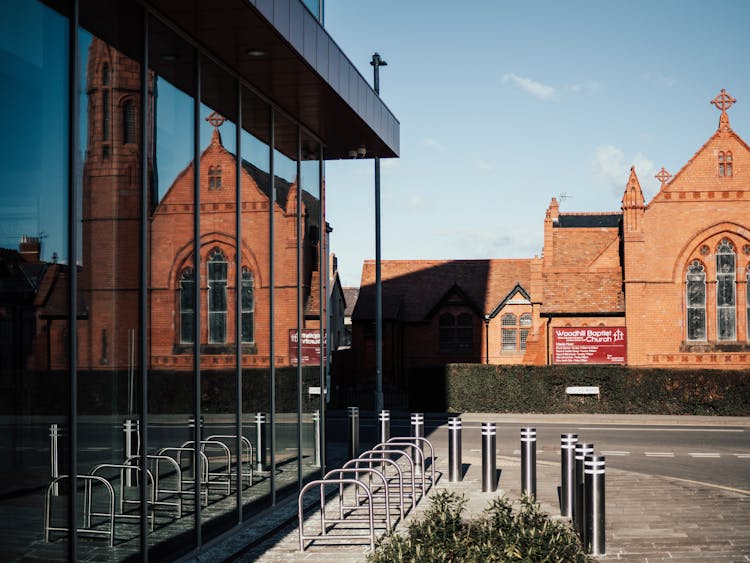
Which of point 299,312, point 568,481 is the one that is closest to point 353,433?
point 299,312

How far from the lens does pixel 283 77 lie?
37.0ft

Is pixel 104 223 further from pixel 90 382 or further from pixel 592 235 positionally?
pixel 592 235

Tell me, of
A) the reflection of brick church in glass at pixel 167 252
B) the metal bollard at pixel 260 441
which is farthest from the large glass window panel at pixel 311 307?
the metal bollard at pixel 260 441

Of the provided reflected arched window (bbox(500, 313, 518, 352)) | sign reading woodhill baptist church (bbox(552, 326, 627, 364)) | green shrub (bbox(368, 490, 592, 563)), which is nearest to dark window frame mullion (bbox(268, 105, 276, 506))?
green shrub (bbox(368, 490, 592, 563))

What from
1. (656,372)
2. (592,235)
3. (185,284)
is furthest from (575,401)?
(185,284)

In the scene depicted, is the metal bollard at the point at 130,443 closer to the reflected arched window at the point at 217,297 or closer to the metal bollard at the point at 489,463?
the reflected arched window at the point at 217,297

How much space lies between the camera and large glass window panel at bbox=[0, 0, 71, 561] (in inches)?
243

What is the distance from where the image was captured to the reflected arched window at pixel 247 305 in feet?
36.2

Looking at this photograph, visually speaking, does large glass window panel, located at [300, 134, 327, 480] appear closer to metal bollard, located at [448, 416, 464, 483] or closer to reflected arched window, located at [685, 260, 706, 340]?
metal bollard, located at [448, 416, 464, 483]

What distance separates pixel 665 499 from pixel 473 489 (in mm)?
2912

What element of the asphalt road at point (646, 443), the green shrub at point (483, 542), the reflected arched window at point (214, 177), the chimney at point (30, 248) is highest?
the reflected arched window at point (214, 177)

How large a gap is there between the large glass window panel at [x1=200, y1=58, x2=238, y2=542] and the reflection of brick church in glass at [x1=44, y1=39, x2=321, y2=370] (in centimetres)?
2

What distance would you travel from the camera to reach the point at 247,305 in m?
11.2

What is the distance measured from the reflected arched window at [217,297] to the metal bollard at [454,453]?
19.6 ft
